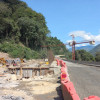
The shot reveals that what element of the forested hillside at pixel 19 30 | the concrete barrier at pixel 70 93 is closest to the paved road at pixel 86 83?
the concrete barrier at pixel 70 93

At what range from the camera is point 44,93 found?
9312 mm

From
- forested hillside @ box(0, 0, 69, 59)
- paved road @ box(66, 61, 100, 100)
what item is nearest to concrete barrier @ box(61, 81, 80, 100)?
paved road @ box(66, 61, 100, 100)

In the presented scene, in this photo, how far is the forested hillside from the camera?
42.7m

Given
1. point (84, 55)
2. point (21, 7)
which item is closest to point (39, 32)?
point (21, 7)

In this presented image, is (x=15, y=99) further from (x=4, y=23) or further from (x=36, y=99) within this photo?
(x=4, y=23)

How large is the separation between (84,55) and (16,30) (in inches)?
3400

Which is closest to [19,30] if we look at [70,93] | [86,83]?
[86,83]

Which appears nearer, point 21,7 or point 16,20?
point 16,20

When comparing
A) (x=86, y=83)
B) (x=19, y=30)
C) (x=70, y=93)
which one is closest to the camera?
(x=70, y=93)

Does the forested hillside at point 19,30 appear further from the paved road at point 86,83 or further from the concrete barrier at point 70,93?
the concrete barrier at point 70,93

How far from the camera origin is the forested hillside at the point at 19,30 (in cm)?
4266

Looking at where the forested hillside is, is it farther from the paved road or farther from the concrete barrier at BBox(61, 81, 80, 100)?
the concrete barrier at BBox(61, 81, 80, 100)

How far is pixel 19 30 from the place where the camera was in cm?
5125

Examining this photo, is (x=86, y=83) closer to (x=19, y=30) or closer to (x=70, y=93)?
(x=70, y=93)
